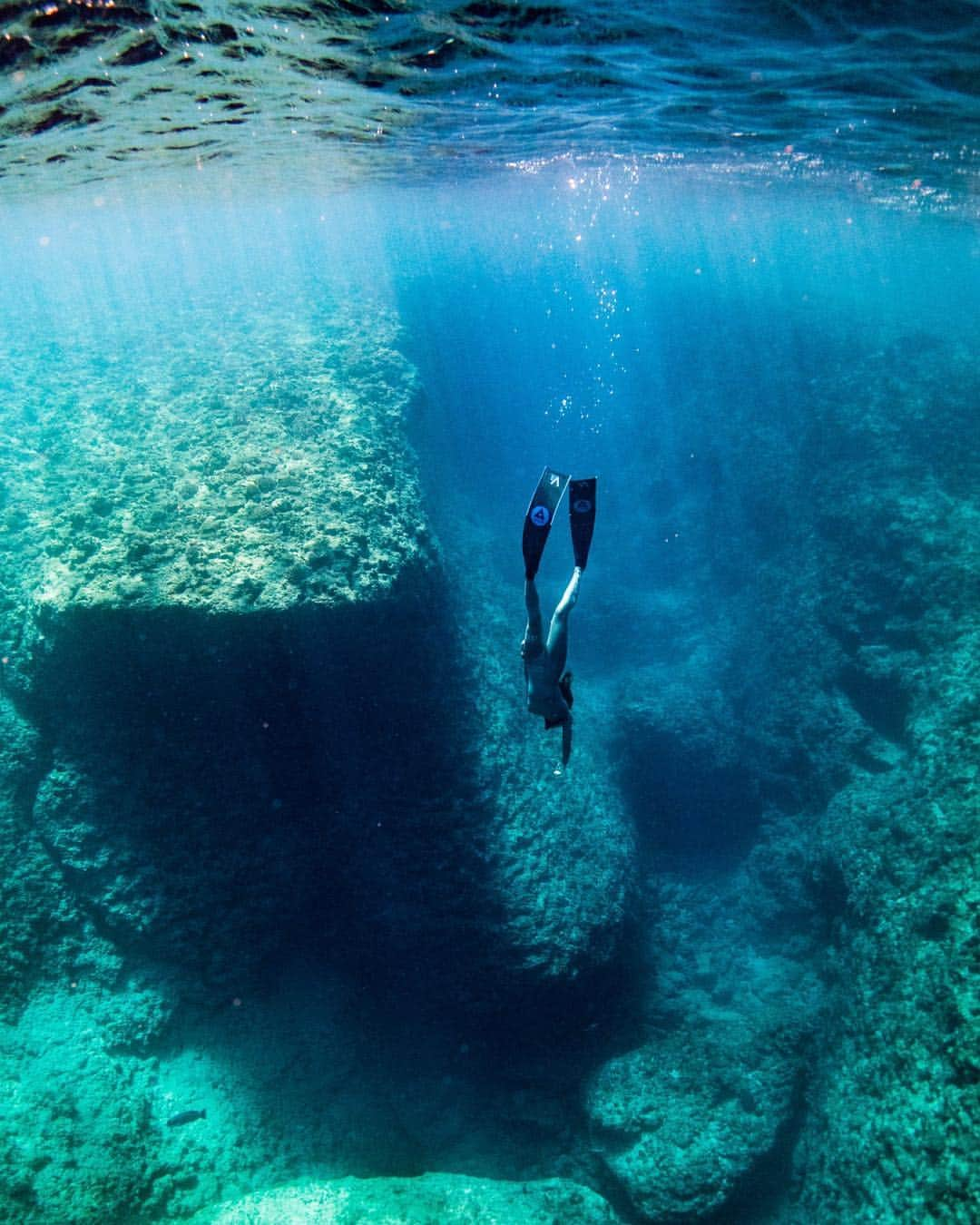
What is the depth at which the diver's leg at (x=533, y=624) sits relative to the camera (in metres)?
5.53

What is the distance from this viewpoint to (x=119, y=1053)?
633cm

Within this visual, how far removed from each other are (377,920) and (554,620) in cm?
445

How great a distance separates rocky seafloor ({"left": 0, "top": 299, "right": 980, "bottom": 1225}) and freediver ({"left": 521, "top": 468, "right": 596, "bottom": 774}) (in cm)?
214

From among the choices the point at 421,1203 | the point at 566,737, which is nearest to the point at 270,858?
the point at 421,1203

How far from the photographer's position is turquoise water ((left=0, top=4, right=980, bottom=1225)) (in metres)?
6.16

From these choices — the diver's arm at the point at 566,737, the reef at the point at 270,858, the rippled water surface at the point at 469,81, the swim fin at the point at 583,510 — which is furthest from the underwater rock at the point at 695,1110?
the rippled water surface at the point at 469,81

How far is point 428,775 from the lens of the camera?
7.40 meters

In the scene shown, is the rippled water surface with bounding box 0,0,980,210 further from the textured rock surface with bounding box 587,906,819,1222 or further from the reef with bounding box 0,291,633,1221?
the textured rock surface with bounding box 587,906,819,1222

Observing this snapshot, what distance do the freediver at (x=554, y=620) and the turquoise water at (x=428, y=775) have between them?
7.05 feet

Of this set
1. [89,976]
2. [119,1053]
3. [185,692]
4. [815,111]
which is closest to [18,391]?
[185,692]

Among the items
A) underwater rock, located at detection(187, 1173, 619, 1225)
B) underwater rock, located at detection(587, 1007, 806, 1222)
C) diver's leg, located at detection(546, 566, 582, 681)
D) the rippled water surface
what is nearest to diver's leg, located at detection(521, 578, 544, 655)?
diver's leg, located at detection(546, 566, 582, 681)

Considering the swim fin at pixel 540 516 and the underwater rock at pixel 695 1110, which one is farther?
the underwater rock at pixel 695 1110

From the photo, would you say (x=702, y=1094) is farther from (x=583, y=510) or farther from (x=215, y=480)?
(x=215, y=480)

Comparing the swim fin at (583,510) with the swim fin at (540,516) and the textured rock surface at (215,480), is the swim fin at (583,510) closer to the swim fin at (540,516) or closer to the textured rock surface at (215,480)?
the swim fin at (540,516)
